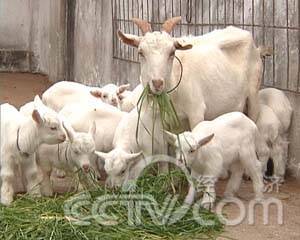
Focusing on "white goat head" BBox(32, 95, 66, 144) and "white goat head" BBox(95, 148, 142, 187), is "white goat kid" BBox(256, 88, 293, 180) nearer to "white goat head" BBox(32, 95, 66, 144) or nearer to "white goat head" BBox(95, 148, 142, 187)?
"white goat head" BBox(95, 148, 142, 187)

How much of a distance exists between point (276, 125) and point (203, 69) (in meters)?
0.76

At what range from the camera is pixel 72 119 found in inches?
250

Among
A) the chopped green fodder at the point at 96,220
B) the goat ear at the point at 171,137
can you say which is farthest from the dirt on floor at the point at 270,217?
the goat ear at the point at 171,137

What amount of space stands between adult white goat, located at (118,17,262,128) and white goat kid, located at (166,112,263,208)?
0.38m

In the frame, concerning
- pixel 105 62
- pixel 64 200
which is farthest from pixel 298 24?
pixel 105 62

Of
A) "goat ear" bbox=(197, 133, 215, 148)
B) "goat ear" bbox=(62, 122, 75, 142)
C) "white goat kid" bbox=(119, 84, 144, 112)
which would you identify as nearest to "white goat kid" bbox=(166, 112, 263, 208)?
"goat ear" bbox=(197, 133, 215, 148)

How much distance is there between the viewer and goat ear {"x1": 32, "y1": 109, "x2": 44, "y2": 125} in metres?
5.51

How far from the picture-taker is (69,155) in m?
5.78

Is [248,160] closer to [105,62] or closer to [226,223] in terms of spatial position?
[226,223]

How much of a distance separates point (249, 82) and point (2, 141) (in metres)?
2.22

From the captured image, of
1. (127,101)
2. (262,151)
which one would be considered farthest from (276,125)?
(127,101)

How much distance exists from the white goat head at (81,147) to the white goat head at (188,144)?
67cm

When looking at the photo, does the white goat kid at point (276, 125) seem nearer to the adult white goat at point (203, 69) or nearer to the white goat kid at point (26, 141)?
the adult white goat at point (203, 69)

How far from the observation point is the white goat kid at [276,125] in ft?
21.2
